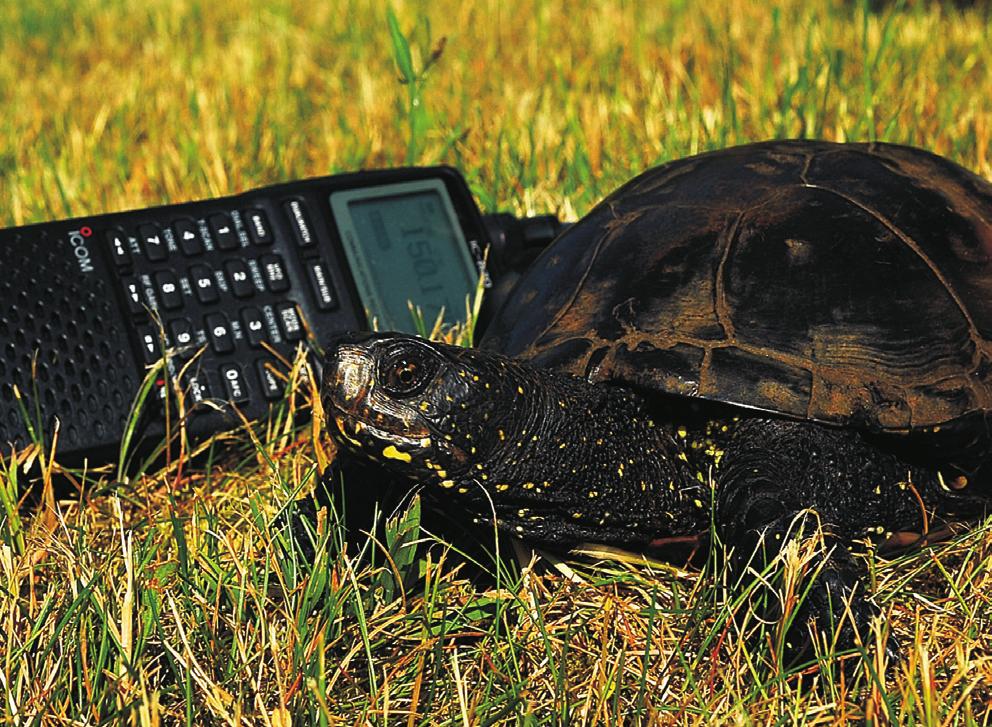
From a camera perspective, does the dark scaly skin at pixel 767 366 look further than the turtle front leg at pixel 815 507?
Yes

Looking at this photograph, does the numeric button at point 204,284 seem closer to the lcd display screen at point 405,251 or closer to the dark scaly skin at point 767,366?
the lcd display screen at point 405,251

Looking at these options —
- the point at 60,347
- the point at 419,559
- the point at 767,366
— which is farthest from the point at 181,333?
the point at 767,366

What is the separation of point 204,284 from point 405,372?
0.81 meters

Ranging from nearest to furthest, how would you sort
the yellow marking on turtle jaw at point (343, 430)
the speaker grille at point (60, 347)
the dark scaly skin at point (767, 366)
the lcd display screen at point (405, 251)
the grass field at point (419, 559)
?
1. the grass field at point (419, 559)
2. the yellow marking on turtle jaw at point (343, 430)
3. the dark scaly skin at point (767, 366)
4. the speaker grille at point (60, 347)
5. the lcd display screen at point (405, 251)

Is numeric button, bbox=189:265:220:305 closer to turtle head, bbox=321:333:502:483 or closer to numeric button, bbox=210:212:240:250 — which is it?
numeric button, bbox=210:212:240:250

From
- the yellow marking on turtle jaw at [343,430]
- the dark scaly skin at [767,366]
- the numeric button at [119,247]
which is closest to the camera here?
the yellow marking on turtle jaw at [343,430]

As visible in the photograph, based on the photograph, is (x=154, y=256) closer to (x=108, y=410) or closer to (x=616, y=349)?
(x=108, y=410)

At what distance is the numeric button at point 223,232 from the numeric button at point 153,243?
0.31 ft

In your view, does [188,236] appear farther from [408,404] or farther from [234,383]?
[408,404]

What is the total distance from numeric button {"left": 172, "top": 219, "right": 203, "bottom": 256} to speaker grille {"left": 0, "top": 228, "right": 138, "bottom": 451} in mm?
159

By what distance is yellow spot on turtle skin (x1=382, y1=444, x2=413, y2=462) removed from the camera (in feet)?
4.39

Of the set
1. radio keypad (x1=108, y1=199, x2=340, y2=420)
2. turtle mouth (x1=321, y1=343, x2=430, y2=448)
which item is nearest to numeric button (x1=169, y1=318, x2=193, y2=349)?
radio keypad (x1=108, y1=199, x2=340, y2=420)

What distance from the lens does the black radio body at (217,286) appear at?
5.91ft

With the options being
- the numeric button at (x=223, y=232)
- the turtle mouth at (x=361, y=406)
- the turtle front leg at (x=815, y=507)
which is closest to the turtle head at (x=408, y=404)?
the turtle mouth at (x=361, y=406)
